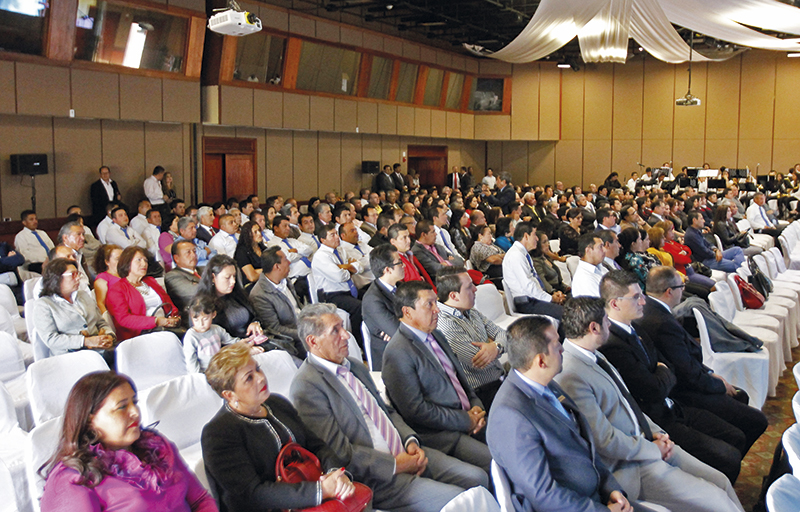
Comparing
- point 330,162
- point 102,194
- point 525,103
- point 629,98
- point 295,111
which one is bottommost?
point 102,194

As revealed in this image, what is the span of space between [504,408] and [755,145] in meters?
19.2

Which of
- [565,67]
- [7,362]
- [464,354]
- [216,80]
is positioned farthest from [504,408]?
[565,67]

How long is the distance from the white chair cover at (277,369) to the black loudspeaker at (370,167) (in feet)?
40.6

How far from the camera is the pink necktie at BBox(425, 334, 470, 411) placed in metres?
3.34

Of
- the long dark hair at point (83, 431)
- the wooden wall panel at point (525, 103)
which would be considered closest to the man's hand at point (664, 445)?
the long dark hair at point (83, 431)

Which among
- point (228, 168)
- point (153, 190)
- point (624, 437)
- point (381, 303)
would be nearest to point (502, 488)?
point (624, 437)

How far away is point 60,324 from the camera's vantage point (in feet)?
13.3

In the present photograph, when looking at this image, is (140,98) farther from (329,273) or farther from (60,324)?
(60,324)

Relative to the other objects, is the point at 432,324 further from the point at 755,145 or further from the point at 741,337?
the point at 755,145

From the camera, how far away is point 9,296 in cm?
493

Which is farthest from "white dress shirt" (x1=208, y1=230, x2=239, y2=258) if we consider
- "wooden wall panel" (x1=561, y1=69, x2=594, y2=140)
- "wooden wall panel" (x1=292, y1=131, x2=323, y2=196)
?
"wooden wall panel" (x1=561, y1=69, x2=594, y2=140)

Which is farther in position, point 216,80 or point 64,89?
point 216,80

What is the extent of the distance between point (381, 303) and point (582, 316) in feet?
5.06

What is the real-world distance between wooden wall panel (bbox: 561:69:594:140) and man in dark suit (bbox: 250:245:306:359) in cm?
1738
